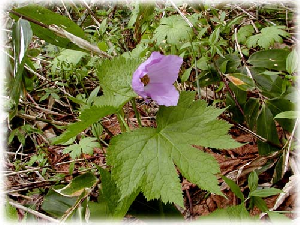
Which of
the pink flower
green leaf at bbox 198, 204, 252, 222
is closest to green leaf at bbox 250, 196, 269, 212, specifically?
green leaf at bbox 198, 204, 252, 222

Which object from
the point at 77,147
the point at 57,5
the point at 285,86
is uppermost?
the point at 57,5

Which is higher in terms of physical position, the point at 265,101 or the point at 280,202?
the point at 265,101

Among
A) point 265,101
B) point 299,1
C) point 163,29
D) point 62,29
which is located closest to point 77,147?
point 62,29

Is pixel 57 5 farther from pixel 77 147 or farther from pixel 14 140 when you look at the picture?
pixel 77 147

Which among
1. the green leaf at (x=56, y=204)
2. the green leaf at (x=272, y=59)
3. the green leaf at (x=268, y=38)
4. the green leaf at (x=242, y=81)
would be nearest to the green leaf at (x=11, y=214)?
the green leaf at (x=56, y=204)

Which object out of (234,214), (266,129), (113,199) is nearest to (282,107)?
(266,129)

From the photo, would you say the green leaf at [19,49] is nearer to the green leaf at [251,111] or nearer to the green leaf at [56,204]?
the green leaf at [56,204]

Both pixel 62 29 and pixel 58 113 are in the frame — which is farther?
pixel 58 113

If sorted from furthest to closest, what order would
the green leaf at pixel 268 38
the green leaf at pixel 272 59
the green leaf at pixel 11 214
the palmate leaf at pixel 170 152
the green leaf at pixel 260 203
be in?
the green leaf at pixel 268 38, the green leaf at pixel 272 59, the green leaf at pixel 11 214, the green leaf at pixel 260 203, the palmate leaf at pixel 170 152
